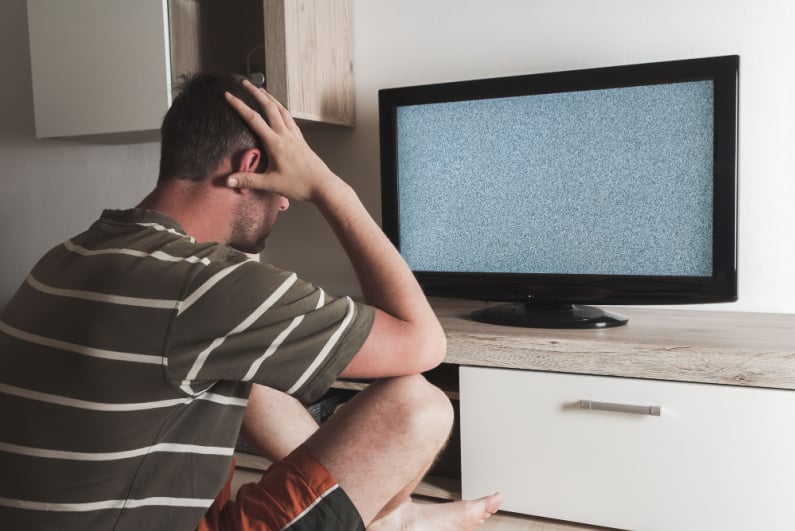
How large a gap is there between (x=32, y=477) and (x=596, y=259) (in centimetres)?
141

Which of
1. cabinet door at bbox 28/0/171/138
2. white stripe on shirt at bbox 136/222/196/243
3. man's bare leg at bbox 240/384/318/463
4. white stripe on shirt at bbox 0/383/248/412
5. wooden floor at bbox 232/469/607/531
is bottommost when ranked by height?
wooden floor at bbox 232/469/607/531

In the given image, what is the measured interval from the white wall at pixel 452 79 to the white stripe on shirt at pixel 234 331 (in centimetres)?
148

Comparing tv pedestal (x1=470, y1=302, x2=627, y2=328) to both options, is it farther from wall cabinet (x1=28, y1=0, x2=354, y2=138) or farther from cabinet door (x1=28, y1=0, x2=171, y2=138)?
cabinet door (x1=28, y1=0, x2=171, y2=138)

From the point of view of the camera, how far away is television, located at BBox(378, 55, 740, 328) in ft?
5.81

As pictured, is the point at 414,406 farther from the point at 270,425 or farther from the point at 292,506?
the point at 270,425

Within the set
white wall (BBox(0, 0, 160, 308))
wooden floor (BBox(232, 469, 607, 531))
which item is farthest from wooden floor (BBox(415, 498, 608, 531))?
white wall (BBox(0, 0, 160, 308))

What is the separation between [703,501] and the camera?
1.64 metres

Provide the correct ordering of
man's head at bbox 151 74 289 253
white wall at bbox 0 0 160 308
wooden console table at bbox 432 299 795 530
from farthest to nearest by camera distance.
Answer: white wall at bbox 0 0 160 308 < wooden console table at bbox 432 299 795 530 < man's head at bbox 151 74 289 253

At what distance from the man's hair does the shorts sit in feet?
1.57

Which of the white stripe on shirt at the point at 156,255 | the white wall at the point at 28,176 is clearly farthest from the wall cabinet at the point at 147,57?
the white stripe on shirt at the point at 156,255

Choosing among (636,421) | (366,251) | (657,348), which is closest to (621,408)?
(636,421)

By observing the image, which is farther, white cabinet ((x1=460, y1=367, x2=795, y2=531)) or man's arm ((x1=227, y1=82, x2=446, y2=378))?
white cabinet ((x1=460, y1=367, x2=795, y2=531))

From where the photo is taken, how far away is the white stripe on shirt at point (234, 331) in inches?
35.4

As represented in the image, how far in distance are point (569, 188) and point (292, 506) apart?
3.82 ft
